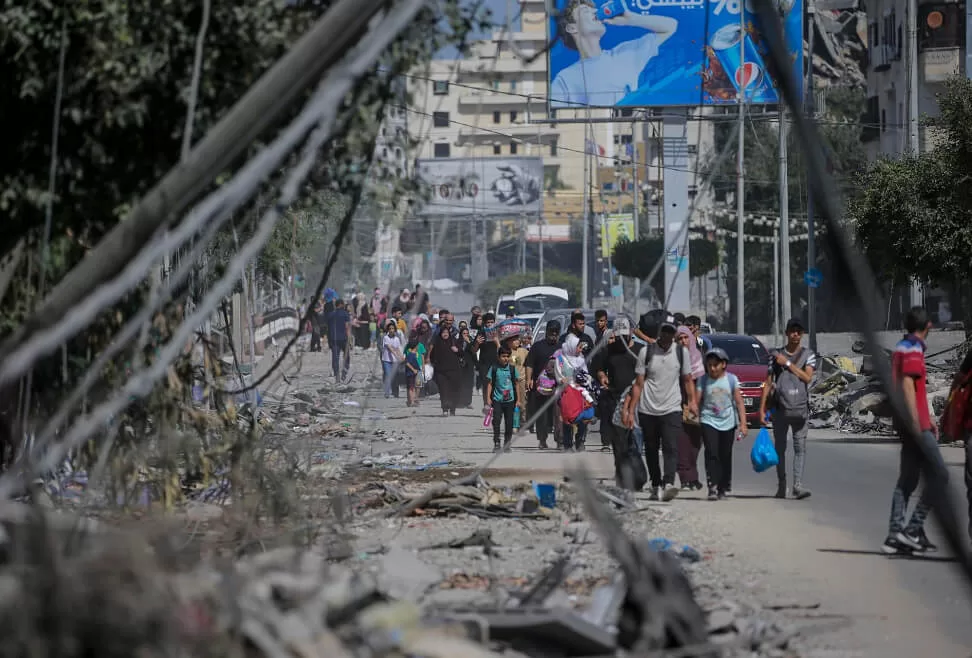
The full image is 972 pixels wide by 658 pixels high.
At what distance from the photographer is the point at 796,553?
994cm

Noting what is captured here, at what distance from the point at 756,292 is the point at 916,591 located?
49.9 meters

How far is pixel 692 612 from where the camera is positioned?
219 inches

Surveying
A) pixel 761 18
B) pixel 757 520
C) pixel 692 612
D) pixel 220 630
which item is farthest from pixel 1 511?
→ pixel 757 520

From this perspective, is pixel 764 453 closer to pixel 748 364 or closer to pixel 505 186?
pixel 748 364

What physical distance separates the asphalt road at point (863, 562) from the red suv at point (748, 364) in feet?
19.4

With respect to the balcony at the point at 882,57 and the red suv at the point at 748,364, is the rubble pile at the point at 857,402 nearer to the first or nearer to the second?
the red suv at the point at 748,364

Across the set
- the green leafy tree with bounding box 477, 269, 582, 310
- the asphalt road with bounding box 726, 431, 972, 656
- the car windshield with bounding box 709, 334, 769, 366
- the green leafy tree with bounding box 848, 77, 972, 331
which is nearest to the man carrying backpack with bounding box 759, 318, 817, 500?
→ the asphalt road with bounding box 726, 431, 972, 656

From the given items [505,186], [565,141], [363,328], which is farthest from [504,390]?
[565,141]

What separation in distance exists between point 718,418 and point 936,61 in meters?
37.4

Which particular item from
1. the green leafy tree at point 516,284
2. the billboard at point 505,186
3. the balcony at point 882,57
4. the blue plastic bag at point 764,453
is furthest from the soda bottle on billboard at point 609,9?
the green leafy tree at point 516,284

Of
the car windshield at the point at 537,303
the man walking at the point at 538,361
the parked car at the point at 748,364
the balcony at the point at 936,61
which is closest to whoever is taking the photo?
the man walking at the point at 538,361

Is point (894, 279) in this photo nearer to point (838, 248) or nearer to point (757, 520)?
point (757, 520)

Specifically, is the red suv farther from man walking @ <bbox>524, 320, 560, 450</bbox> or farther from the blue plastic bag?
the blue plastic bag

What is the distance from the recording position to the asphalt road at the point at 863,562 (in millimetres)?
7480
